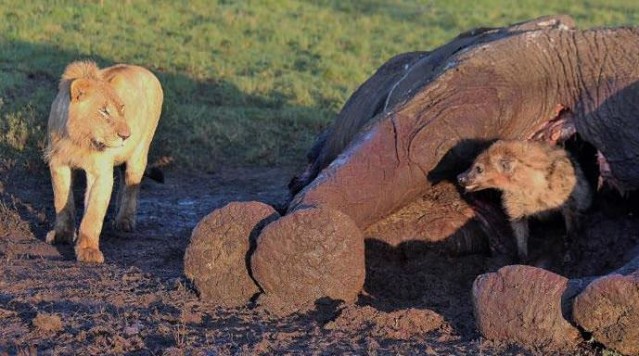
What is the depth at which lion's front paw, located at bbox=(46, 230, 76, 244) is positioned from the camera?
23.2 ft

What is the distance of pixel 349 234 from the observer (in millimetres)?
4953

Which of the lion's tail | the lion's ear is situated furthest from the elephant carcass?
the lion's tail

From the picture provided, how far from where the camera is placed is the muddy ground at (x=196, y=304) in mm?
4426

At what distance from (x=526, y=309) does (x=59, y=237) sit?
12.2ft

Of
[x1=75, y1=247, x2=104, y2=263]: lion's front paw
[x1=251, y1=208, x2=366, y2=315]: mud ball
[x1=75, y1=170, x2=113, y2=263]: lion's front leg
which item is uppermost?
[x1=251, y1=208, x2=366, y2=315]: mud ball

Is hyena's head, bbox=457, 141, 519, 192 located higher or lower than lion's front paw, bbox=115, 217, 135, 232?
higher

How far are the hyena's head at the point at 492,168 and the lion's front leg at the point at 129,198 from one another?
109 inches

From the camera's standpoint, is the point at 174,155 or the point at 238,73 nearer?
the point at 174,155

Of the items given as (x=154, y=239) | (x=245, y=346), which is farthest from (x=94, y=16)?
(x=245, y=346)

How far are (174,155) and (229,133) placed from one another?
0.91 metres

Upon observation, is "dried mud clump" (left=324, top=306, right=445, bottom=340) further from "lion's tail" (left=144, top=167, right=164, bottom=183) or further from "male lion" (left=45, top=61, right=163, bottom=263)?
"lion's tail" (left=144, top=167, right=164, bottom=183)

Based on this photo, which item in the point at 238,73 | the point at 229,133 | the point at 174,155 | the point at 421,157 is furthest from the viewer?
the point at 238,73

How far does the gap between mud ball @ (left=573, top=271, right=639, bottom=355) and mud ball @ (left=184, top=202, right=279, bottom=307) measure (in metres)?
1.61

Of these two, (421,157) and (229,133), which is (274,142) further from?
(421,157)
